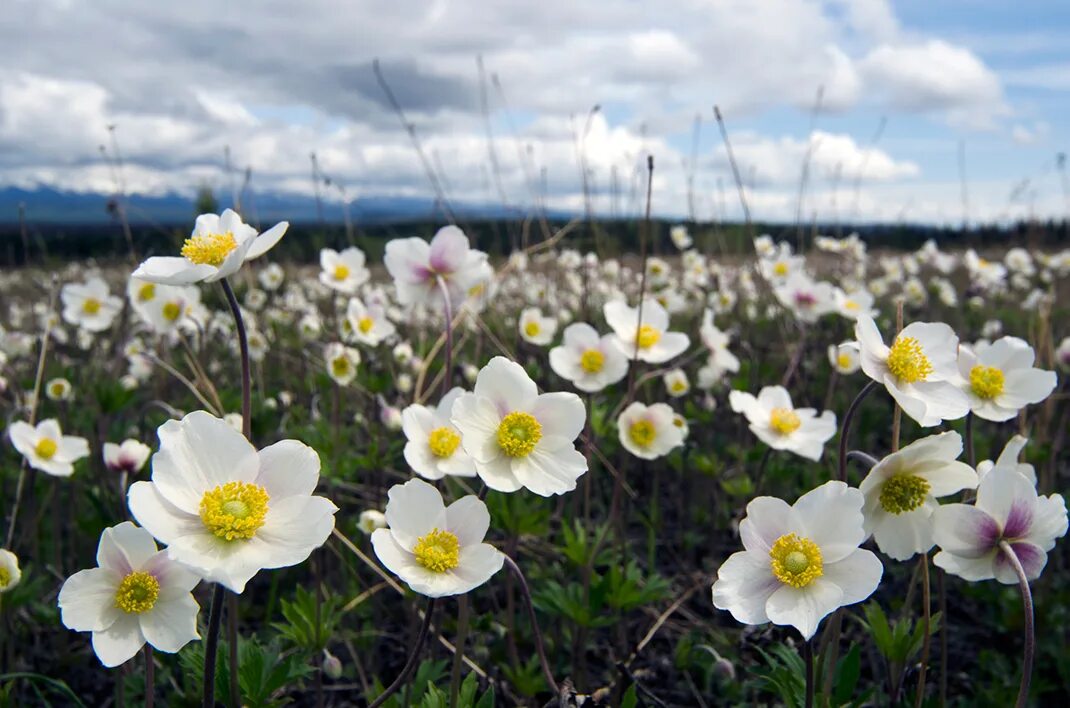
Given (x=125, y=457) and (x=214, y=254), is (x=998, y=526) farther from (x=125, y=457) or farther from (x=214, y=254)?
(x=125, y=457)

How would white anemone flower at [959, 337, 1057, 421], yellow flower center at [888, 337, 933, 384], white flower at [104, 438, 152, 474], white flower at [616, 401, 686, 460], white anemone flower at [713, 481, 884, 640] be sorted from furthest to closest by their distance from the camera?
1. white flower at [616, 401, 686, 460]
2. white flower at [104, 438, 152, 474]
3. white anemone flower at [959, 337, 1057, 421]
4. yellow flower center at [888, 337, 933, 384]
5. white anemone flower at [713, 481, 884, 640]

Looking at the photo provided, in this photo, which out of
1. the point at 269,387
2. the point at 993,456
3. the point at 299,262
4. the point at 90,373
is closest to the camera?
the point at 993,456

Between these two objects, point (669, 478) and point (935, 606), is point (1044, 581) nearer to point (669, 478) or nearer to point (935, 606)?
point (935, 606)

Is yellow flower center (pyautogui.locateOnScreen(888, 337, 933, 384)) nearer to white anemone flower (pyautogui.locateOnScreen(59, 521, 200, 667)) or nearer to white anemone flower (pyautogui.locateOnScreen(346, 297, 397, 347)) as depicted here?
white anemone flower (pyautogui.locateOnScreen(59, 521, 200, 667))

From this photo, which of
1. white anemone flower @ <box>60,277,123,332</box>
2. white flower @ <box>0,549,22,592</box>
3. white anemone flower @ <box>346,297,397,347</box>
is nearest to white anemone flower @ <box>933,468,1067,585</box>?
white flower @ <box>0,549,22,592</box>

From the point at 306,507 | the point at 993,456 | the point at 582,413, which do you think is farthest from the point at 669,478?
the point at 306,507

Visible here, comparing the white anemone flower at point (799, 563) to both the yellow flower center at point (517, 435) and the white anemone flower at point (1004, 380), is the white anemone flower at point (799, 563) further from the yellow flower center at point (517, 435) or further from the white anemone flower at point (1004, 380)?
the white anemone flower at point (1004, 380)

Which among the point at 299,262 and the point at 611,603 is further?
the point at 299,262
